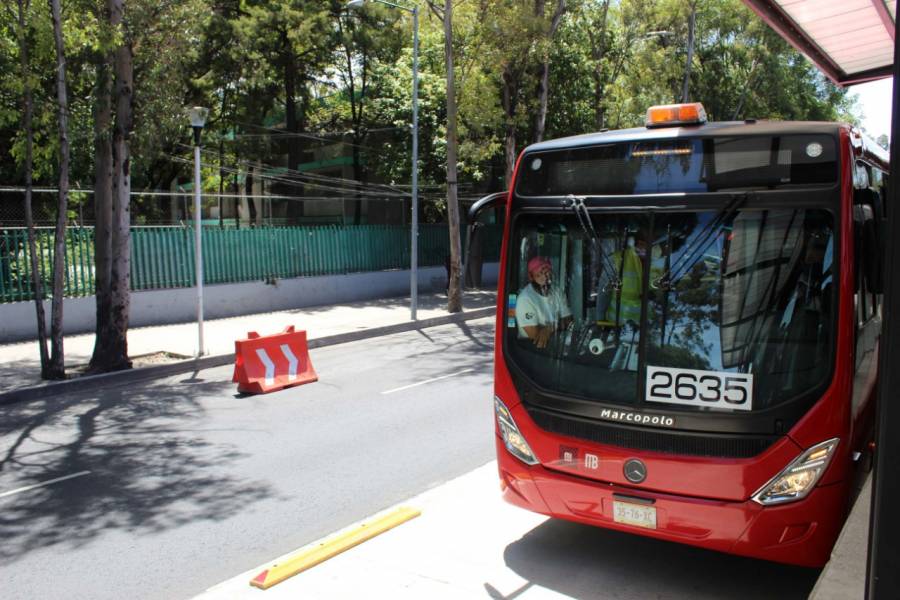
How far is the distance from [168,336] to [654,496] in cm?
1414

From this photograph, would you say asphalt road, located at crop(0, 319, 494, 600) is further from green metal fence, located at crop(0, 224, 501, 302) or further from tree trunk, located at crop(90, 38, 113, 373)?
green metal fence, located at crop(0, 224, 501, 302)

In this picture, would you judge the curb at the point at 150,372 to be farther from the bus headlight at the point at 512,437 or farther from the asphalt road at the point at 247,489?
the bus headlight at the point at 512,437

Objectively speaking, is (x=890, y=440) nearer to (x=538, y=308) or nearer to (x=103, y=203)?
(x=538, y=308)

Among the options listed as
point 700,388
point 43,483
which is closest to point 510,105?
point 43,483

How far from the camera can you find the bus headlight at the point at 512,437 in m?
5.25

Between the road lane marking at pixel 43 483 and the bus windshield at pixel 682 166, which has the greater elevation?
the bus windshield at pixel 682 166

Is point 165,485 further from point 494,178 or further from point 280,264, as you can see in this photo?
point 494,178

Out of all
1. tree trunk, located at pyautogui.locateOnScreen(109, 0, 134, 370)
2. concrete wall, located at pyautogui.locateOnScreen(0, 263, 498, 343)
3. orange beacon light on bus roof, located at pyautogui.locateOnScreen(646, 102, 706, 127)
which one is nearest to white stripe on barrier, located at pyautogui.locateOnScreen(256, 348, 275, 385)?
tree trunk, located at pyautogui.locateOnScreen(109, 0, 134, 370)

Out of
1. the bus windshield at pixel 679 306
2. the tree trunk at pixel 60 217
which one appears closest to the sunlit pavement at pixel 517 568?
the bus windshield at pixel 679 306

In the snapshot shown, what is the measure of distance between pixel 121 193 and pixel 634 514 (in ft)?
36.0

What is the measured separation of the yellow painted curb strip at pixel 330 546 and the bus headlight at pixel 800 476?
8.88ft

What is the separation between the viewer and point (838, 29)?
7.45m

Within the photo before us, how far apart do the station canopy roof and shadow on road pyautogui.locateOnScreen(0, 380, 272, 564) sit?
20.7 ft

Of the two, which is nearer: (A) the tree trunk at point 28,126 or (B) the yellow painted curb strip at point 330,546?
(B) the yellow painted curb strip at point 330,546
